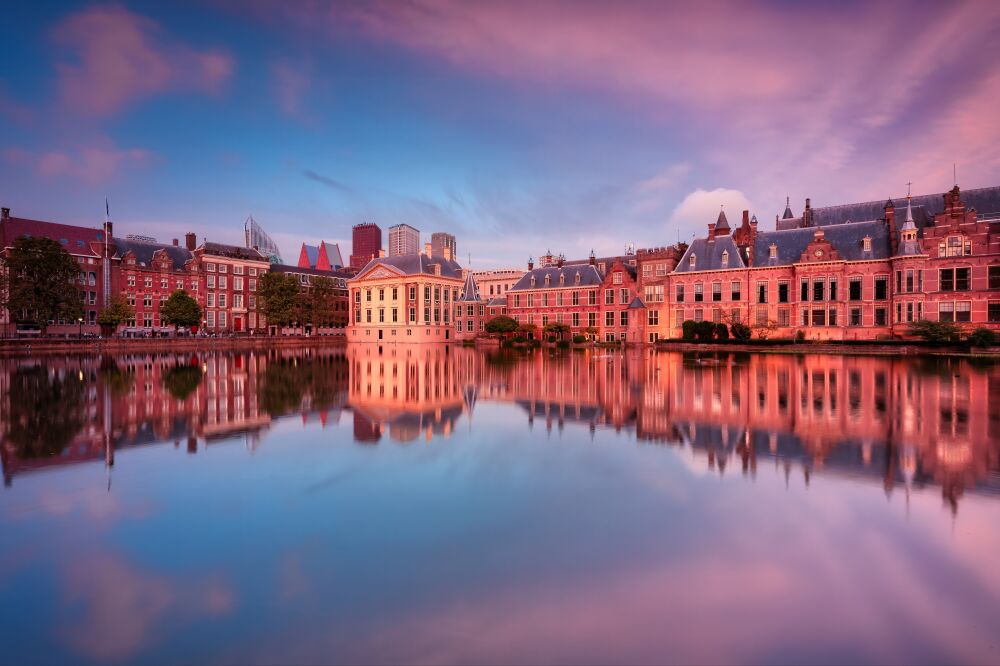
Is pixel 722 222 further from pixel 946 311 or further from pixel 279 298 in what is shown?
pixel 279 298

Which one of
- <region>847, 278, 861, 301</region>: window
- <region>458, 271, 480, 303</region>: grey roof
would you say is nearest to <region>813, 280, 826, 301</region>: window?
→ <region>847, 278, 861, 301</region>: window

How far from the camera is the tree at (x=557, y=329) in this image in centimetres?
5947

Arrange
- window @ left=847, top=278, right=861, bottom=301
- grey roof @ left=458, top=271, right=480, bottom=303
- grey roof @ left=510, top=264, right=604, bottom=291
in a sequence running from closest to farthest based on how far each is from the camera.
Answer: window @ left=847, top=278, right=861, bottom=301 < grey roof @ left=510, top=264, right=604, bottom=291 < grey roof @ left=458, top=271, right=480, bottom=303

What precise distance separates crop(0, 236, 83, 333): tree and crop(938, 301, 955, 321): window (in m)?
80.8

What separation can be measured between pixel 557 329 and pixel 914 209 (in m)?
35.3

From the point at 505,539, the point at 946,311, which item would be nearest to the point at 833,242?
the point at 946,311

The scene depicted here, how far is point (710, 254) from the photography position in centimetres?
5362

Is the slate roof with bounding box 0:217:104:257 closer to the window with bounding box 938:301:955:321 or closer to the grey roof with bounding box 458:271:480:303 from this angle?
the grey roof with bounding box 458:271:480:303

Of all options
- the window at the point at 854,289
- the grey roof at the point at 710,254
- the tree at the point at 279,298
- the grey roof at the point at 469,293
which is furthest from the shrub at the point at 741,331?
the tree at the point at 279,298

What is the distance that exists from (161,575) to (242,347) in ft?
189

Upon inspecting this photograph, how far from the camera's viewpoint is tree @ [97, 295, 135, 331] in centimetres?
5672

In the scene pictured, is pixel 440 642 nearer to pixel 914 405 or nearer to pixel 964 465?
pixel 964 465

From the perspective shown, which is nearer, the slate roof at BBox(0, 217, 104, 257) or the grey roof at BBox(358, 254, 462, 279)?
the slate roof at BBox(0, 217, 104, 257)

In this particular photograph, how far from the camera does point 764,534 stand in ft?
19.8
